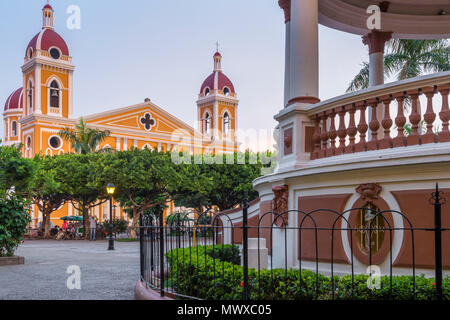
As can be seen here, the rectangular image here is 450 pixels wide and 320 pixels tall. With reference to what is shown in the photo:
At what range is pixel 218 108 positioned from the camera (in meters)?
72.9

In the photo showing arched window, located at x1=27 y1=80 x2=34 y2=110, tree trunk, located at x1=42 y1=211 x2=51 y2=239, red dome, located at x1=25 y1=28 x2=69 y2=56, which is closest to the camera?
tree trunk, located at x1=42 y1=211 x2=51 y2=239

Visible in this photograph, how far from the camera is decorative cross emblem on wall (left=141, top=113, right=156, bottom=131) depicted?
64.1 metres

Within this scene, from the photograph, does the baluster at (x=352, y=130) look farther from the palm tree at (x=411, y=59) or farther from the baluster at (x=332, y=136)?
the palm tree at (x=411, y=59)

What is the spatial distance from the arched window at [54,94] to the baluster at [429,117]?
177ft

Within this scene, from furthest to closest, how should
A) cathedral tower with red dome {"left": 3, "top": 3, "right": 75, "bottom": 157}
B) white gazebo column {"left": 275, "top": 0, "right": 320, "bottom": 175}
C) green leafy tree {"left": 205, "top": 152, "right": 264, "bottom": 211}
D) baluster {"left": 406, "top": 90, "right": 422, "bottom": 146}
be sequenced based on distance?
1. cathedral tower with red dome {"left": 3, "top": 3, "right": 75, "bottom": 157}
2. green leafy tree {"left": 205, "top": 152, "right": 264, "bottom": 211}
3. white gazebo column {"left": 275, "top": 0, "right": 320, "bottom": 175}
4. baluster {"left": 406, "top": 90, "right": 422, "bottom": 146}

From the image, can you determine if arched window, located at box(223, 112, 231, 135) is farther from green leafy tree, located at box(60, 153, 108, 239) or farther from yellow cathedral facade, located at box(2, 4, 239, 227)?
green leafy tree, located at box(60, 153, 108, 239)

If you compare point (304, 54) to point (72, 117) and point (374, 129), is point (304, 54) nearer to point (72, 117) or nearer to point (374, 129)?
point (374, 129)

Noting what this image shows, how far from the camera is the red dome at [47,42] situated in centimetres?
5506

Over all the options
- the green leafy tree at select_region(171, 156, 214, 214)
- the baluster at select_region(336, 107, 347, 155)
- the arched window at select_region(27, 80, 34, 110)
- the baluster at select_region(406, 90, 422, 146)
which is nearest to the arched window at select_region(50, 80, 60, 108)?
the arched window at select_region(27, 80, 34, 110)

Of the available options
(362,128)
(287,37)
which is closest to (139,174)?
(287,37)

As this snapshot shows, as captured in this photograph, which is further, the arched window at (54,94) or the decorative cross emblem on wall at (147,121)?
the decorative cross emblem on wall at (147,121)

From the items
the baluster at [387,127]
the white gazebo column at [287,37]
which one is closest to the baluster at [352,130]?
the baluster at [387,127]

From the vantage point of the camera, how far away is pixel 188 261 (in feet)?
23.9
